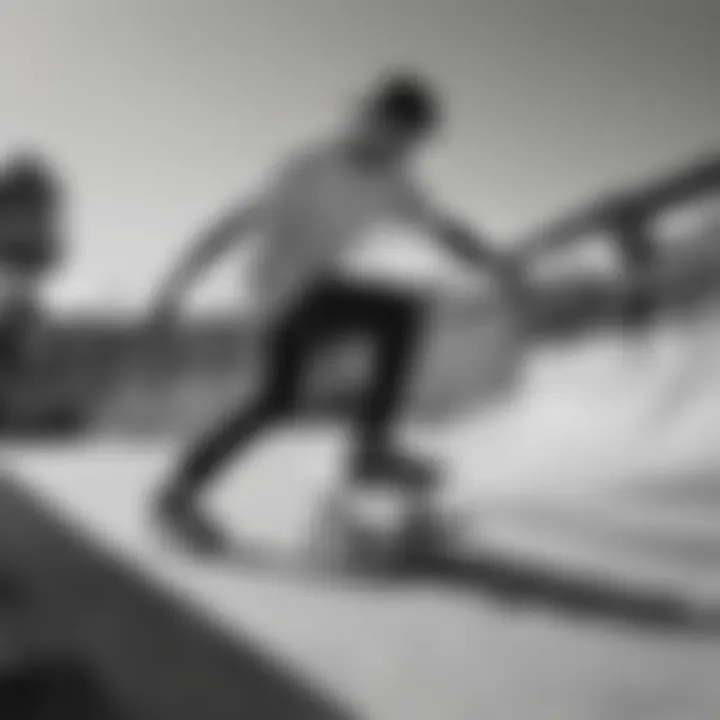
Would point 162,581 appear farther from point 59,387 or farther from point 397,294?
point 397,294

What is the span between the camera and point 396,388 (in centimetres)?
92

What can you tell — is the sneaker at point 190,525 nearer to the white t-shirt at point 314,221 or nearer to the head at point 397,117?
the white t-shirt at point 314,221

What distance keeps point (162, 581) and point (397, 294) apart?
14.0 inches

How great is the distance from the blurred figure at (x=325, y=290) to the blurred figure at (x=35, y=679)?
16cm

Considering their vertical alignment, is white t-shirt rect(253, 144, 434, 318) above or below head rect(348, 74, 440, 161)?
below

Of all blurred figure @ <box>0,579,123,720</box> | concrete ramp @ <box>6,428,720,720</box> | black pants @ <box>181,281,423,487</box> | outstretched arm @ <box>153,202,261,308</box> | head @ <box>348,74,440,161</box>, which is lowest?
blurred figure @ <box>0,579,123,720</box>

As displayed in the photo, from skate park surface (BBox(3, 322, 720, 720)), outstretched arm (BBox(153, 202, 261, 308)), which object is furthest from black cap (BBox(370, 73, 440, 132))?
skate park surface (BBox(3, 322, 720, 720))

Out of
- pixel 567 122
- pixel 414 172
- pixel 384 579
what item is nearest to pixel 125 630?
pixel 384 579

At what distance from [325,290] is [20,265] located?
30 centimetres

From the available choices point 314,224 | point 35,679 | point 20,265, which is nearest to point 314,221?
point 314,224

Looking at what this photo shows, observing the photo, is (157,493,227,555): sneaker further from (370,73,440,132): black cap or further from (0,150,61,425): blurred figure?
(370,73,440,132): black cap

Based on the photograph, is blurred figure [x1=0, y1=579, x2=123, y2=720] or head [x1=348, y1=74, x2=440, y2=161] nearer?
blurred figure [x1=0, y1=579, x2=123, y2=720]

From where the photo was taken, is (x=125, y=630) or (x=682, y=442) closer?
(x=125, y=630)

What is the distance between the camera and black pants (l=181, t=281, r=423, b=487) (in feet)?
2.99
